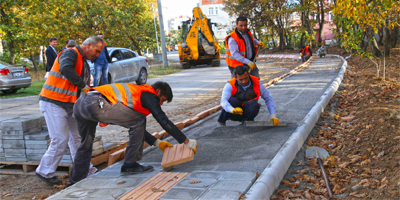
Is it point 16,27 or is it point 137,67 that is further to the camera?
point 16,27

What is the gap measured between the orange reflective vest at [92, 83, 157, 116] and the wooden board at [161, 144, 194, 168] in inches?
24.4

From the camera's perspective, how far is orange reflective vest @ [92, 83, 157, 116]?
3992mm

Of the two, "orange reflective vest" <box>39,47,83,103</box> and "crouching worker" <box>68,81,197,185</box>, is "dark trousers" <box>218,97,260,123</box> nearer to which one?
"crouching worker" <box>68,81,197,185</box>

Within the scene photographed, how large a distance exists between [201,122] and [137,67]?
Result: 755cm

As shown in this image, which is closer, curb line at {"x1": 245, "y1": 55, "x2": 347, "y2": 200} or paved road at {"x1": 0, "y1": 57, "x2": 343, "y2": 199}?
curb line at {"x1": 245, "y1": 55, "x2": 347, "y2": 200}

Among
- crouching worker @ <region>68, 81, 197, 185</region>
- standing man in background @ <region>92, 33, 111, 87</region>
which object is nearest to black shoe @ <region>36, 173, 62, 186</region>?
crouching worker @ <region>68, 81, 197, 185</region>

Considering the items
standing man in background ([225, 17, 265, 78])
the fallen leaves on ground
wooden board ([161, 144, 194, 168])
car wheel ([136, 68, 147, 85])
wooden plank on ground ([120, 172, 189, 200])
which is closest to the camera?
wooden plank on ground ([120, 172, 189, 200])

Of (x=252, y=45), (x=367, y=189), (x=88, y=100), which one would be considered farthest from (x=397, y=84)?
(x=88, y=100)

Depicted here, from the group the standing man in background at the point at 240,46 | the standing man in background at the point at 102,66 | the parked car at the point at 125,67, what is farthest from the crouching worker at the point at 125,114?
the parked car at the point at 125,67

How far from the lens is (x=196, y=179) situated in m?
3.73

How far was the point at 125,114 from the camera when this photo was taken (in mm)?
3988

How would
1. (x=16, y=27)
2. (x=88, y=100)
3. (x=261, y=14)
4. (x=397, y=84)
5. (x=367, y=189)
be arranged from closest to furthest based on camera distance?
(x=367, y=189), (x=88, y=100), (x=397, y=84), (x=16, y=27), (x=261, y=14)

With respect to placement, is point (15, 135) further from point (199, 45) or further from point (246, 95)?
point (199, 45)

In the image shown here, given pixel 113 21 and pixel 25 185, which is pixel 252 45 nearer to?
pixel 25 185
